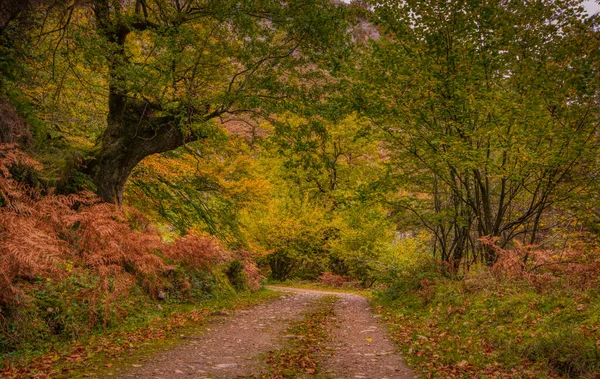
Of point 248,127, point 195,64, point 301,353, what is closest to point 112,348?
point 301,353

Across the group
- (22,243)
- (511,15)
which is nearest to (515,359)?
(22,243)

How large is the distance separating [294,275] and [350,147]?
30.1ft

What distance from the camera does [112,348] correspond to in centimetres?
521

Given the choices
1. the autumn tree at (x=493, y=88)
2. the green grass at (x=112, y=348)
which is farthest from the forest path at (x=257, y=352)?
the autumn tree at (x=493, y=88)

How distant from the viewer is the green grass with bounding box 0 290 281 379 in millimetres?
4258

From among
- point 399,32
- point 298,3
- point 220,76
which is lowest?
point 220,76

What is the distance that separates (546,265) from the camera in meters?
8.50

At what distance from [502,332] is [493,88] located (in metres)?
5.73

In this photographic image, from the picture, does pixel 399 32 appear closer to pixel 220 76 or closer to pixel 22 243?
pixel 220 76

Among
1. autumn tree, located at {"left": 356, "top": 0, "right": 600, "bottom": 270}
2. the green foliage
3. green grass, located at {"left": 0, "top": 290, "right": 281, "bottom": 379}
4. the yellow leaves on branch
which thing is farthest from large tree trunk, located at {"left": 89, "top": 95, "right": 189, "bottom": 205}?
the green foliage

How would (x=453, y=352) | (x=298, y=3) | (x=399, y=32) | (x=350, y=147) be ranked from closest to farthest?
1. (x=453, y=352)
2. (x=298, y=3)
3. (x=399, y=32)
4. (x=350, y=147)

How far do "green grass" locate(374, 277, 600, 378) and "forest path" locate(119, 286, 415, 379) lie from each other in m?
0.45

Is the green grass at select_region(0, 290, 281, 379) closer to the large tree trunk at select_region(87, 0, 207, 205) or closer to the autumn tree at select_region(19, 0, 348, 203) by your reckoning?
the large tree trunk at select_region(87, 0, 207, 205)

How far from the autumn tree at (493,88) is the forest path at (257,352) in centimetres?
430
